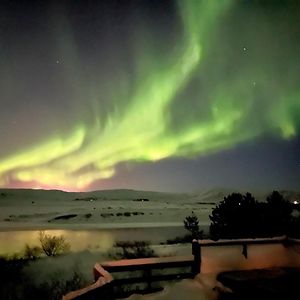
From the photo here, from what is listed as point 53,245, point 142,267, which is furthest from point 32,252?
point 142,267

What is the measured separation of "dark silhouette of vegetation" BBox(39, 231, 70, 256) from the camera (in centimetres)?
2089

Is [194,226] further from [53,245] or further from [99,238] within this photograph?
[53,245]

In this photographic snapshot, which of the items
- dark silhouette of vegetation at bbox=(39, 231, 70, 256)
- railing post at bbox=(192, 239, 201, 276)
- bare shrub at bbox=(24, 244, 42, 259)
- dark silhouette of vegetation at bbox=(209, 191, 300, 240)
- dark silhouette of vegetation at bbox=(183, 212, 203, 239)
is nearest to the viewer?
railing post at bbox=(192, 239, 201, 276)

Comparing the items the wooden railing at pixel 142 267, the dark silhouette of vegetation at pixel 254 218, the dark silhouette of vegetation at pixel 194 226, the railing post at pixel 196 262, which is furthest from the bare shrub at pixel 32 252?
the railing post at pixel 196 262

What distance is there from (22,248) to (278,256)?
17331 mm

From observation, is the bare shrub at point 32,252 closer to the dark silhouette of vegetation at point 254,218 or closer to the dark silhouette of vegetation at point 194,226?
the dark silhouette of vegetation at point 194,226

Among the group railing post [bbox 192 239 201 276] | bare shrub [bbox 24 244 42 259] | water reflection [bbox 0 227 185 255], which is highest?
railing post [bbox 192 239 201 276]

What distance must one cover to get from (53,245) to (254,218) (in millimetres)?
11827

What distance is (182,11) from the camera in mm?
10859

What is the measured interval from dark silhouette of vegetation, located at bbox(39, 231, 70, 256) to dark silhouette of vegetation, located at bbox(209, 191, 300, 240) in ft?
31.3

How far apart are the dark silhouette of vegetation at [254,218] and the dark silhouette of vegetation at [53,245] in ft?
31.3

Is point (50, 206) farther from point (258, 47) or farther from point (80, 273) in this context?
point (258, 47)

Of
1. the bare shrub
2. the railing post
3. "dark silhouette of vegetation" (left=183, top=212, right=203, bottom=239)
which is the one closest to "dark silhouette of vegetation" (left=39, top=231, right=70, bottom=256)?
the bare shrub

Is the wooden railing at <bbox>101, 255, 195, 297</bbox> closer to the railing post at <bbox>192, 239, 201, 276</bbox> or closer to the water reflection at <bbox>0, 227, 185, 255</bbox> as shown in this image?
the railing post at <bbox>192, 239, 201, 276</bbox>
